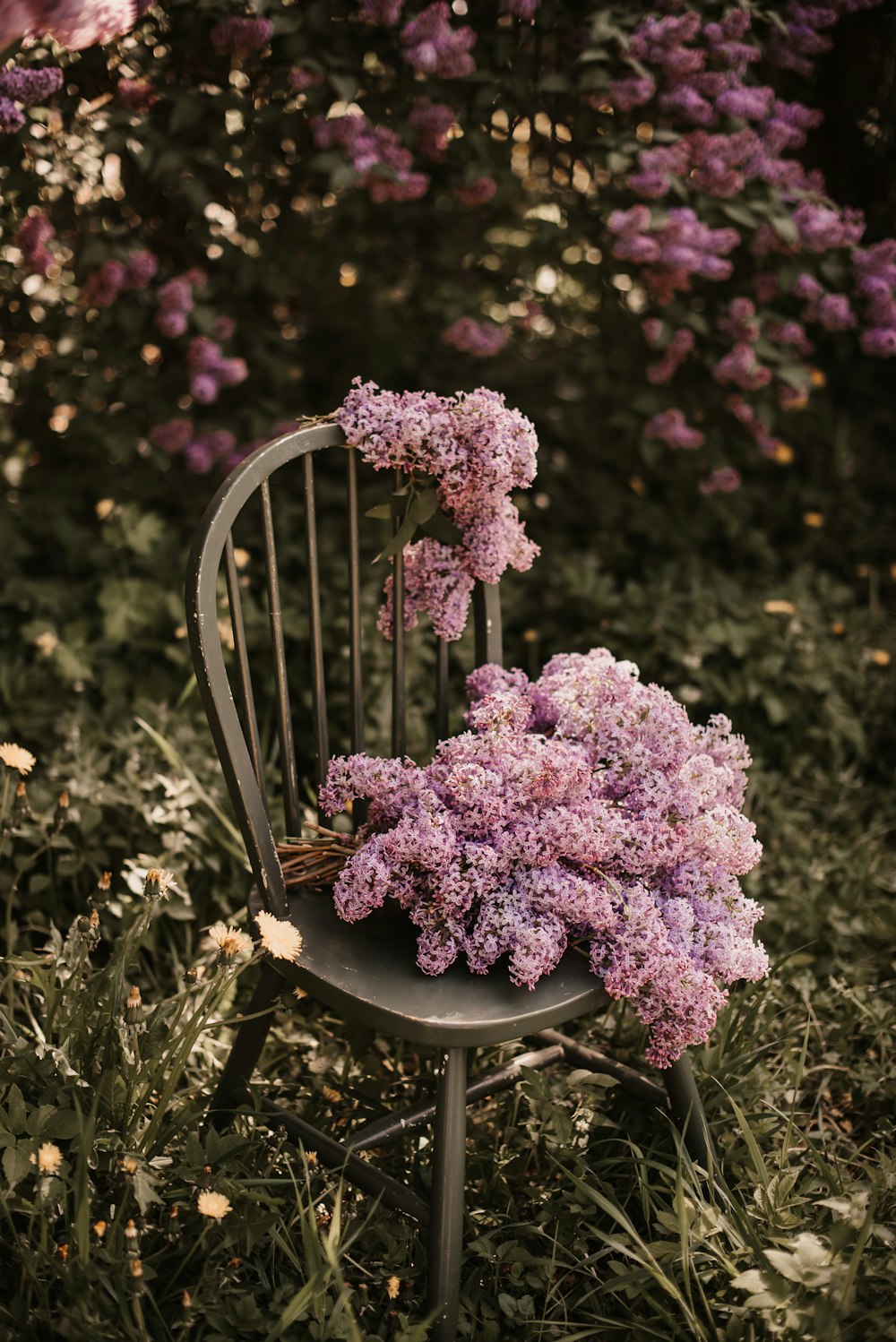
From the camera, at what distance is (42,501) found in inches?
115

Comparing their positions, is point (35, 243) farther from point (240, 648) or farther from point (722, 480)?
point (722, 480)

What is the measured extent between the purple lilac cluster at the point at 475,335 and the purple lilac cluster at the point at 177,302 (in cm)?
71

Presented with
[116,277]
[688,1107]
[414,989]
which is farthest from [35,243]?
[688,1107]

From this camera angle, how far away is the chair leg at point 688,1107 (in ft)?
5.51

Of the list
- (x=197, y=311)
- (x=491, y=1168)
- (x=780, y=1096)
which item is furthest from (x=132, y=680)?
(x=780, y=1096)

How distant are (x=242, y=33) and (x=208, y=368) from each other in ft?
2.56

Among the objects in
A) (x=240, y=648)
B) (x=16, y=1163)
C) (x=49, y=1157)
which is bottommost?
(x=16, y=1163)

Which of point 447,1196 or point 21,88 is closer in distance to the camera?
point 447,1196

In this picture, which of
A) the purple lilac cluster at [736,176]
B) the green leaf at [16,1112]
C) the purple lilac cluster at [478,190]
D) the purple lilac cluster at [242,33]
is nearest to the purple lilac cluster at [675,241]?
the purple lilac cluster at [736,176]

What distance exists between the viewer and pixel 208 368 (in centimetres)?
277

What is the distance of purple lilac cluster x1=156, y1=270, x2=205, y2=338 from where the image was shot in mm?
2637

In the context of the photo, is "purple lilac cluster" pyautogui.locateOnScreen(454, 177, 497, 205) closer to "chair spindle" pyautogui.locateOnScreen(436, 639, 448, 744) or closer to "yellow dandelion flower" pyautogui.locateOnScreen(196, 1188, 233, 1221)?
"chair spindle" pyautogui.locateOnScreen(436, 639, 448, 744)

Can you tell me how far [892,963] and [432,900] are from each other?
54.2 inches

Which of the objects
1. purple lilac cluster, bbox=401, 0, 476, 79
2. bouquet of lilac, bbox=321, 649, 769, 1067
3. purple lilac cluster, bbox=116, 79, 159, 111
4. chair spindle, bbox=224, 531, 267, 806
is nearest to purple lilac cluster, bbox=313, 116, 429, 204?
purple lilac cluster, bbox=401, 0, 476, 79
